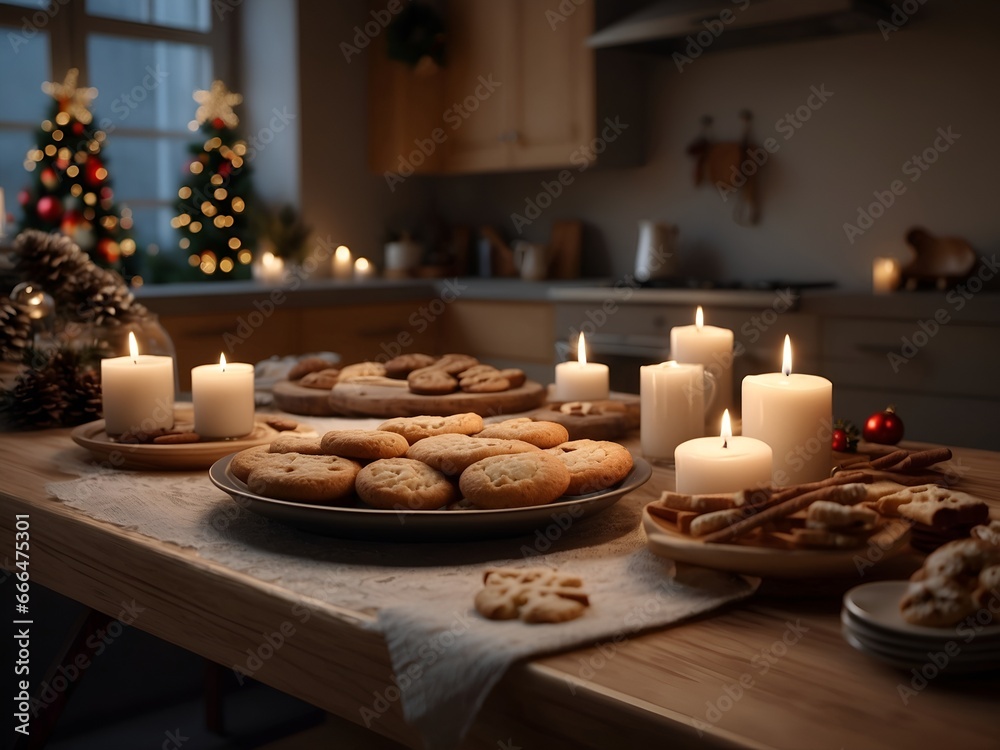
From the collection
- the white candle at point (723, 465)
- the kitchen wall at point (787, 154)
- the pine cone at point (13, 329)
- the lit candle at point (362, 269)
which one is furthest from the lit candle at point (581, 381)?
the lit candle at point (362, 269)

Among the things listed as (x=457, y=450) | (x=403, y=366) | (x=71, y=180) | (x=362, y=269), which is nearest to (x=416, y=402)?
(x=403, y=366)

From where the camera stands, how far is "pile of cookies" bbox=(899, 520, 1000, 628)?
670 mm

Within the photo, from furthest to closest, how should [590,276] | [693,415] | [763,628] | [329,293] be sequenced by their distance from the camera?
1. [590,276]
2. [329,293]
3. [693,415]
4. [763,628]

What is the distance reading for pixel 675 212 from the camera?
178 inches

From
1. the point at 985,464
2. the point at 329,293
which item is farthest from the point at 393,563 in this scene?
the point at 329,293

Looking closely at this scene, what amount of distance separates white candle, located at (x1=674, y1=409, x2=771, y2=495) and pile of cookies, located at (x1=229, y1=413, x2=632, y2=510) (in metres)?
0.08

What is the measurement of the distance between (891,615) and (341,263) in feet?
14.0

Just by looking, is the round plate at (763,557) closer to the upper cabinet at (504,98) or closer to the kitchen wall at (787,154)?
the kitchen wall at (787,154)

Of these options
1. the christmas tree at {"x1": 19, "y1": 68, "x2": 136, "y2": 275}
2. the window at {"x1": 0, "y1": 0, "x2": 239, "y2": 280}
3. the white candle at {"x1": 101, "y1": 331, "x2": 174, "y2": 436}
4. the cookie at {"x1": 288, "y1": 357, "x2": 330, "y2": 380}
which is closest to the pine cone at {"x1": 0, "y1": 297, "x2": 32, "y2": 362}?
the cookie at {"x1": 288, "y1": 357, "x2": 330, "y2": 380}

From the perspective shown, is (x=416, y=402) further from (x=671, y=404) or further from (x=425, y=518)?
(x=425, y=518)

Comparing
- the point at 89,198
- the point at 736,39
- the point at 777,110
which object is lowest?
the point at 89,198

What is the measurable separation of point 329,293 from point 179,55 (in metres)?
1.49

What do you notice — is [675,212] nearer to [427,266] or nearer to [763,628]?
[427,266]

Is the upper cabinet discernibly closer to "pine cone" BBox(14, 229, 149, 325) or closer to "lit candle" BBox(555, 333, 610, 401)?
"pine cone" BBox(14, 229, 149, 325)
